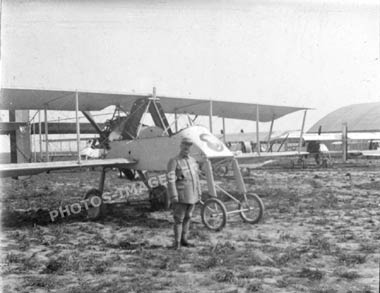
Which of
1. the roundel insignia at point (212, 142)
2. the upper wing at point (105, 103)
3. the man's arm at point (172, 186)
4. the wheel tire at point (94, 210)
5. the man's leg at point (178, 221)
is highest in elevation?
the upper wing at point (105, 103)

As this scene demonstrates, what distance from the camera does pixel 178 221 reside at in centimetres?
548

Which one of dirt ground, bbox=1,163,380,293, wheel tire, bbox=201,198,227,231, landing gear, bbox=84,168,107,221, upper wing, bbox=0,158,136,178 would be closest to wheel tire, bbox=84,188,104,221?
landing gear, bbox=84,168,107,221

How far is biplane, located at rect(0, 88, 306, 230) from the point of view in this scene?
7.05m

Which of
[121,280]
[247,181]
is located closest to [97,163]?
[121,280]

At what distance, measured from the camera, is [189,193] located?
18.2ft

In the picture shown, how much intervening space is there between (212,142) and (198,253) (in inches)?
104

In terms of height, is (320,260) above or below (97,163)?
below

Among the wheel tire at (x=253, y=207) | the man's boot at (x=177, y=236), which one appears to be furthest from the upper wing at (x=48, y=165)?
the man's boot at (x=177, y=236)

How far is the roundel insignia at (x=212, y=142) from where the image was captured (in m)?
7.23

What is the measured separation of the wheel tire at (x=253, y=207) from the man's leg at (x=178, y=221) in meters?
1.92

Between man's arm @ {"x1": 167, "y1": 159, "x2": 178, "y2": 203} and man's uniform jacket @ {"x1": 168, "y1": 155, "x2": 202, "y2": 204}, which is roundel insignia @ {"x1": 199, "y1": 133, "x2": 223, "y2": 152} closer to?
man's uniform jacket @ {"x1": 168, "y1": 155, "x2": 202, "y2": 204}

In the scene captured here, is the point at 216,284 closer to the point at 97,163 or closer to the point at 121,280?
the point at 121,280

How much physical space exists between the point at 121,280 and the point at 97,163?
407cm

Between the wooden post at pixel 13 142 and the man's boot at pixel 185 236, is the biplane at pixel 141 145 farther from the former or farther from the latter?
the wooden post at pixel 13 142
